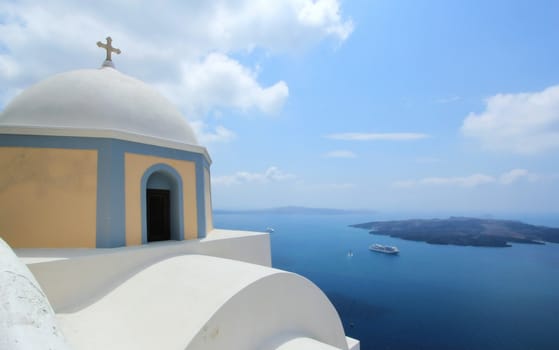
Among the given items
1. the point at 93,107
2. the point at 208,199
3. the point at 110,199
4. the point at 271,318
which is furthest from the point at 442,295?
the point at 93,107

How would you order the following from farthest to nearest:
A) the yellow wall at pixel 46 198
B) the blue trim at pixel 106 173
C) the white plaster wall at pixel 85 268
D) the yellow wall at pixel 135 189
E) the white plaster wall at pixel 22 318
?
the yellow wall at pixel 135 189 → the blue trim at pixel 106 173 → the yellow wall at pixel 46 198 → the white plaster wall at pixel 85 268 → the white plaster wall at pixel 22 318

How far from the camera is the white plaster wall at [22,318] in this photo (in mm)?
1529

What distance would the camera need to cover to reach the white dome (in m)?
5.42

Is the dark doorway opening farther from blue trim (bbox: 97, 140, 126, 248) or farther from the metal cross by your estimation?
the metal cross

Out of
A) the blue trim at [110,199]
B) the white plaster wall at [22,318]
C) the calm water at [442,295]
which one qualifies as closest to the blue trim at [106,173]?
the blue trim at [110,199]

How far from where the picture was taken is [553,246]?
62125mm

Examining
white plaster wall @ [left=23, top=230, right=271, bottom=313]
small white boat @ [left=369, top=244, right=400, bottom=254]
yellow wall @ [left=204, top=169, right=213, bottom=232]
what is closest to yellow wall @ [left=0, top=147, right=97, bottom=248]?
white plaster wall @ [left=23, top=230, right=271, bottom=313]

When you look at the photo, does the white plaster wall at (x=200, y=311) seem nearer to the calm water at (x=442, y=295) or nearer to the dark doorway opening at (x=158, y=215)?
the dark doorway opening at (x=158, y=215)

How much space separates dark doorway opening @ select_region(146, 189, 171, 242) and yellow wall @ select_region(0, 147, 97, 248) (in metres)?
1.48

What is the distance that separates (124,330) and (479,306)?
3510cm

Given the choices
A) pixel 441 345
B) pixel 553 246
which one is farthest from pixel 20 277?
pixel 553 246

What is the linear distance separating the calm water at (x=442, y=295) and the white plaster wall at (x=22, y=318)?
23.2 m

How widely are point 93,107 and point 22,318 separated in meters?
5.01

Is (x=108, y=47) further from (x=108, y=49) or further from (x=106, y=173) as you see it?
(x=106, y=173)
